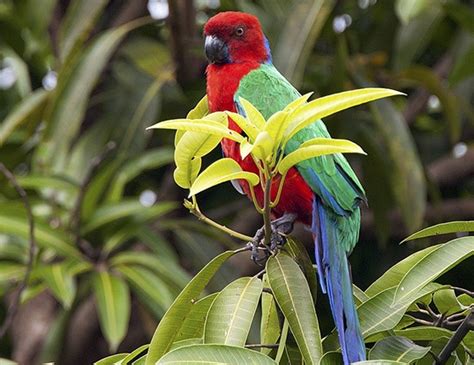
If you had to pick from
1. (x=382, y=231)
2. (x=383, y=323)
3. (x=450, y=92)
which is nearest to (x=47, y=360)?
(x=382, y=231)

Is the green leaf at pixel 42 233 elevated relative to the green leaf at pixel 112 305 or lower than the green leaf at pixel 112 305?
elevated

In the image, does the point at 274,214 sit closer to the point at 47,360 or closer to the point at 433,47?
the point at 47,360

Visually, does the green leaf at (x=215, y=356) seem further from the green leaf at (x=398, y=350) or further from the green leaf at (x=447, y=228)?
the green leaf at (x=447, y=228)

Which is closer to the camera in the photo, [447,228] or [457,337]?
[457,337]

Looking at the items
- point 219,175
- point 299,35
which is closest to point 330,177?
point 219,175

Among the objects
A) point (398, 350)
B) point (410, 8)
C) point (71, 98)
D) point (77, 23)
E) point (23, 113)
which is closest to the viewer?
point (398, 350)

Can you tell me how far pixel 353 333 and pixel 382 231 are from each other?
7.43 feet

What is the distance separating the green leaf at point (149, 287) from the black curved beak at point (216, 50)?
1033 millimetres

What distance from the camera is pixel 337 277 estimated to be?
2002mm

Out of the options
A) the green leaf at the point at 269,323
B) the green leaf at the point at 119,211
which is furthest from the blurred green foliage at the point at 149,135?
the green leaf at the point at 269,323

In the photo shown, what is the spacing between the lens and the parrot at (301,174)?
1954 millimetres

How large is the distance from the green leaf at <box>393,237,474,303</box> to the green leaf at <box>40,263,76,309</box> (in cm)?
180

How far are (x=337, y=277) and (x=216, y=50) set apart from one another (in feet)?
3.27

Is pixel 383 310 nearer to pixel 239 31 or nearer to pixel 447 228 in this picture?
pixel 447 228
